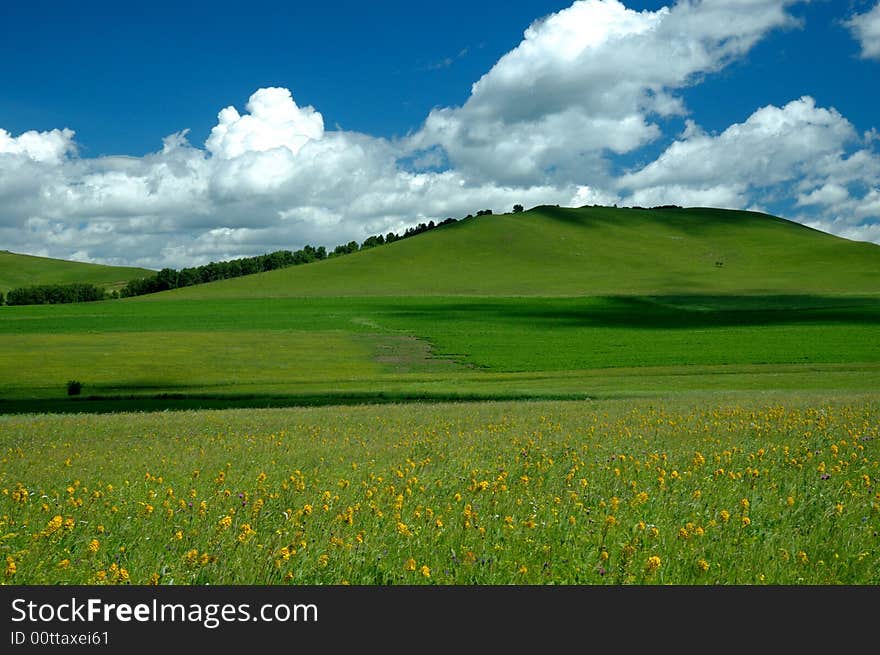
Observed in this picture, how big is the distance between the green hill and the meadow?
374ft

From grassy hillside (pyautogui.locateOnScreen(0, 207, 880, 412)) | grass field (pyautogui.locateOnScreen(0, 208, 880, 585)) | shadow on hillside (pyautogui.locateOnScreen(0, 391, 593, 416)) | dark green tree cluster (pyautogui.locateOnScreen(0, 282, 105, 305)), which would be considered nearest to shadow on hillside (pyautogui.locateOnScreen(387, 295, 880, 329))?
grassy hillside (pyautogui.locateOnScreen(0, 207, 880, 412))

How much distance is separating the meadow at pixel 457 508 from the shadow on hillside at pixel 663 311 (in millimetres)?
69174

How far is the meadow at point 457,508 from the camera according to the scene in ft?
20.5

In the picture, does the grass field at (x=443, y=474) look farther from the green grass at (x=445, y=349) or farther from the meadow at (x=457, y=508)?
the green grass at (x=445, y=349)

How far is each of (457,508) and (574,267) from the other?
156 metres

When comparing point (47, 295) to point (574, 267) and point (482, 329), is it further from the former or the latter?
point (482, 329)

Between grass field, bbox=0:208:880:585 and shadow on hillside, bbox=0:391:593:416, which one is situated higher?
grass field, bbox=0:208:880:585

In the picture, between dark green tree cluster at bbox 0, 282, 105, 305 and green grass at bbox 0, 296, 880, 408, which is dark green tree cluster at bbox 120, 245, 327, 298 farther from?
green grass at bbox 0, 296, 880, 408

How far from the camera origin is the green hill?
13500cm

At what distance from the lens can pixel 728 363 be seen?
162 ft

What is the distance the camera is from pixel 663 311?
99562 millimetres

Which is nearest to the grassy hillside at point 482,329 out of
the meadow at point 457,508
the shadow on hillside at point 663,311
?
the shadow on hillside at point 663,311
